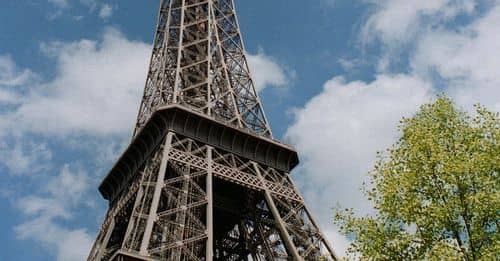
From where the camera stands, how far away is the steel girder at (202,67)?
3781cm

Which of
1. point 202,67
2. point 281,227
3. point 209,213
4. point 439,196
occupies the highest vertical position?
point 202,67

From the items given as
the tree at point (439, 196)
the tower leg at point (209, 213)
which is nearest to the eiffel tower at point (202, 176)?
the tower leg at point (209, 213)

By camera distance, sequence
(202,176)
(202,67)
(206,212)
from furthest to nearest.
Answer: (202,67) → (202,176) → (206,212)

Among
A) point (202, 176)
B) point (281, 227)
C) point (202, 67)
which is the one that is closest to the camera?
point (281, 227)

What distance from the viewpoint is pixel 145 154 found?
34.9m

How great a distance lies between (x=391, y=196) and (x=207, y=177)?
1540cm

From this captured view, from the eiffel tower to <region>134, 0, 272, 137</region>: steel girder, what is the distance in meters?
0.09

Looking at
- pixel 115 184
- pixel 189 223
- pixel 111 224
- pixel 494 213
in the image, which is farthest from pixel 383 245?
pixel 115 184

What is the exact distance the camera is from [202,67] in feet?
136

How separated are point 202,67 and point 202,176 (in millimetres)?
11648

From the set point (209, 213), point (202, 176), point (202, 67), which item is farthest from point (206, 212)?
point (202, 67)

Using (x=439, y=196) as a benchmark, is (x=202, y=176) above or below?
above

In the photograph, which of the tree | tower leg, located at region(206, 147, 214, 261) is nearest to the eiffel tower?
tower leg, located at region(206, 147, 214, 261)

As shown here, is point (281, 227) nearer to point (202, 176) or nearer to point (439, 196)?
point (202, 176)
